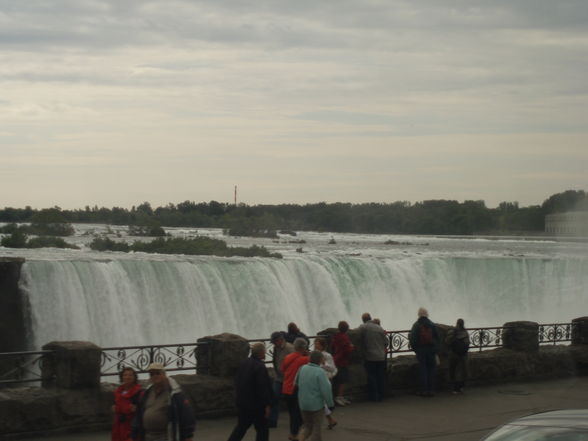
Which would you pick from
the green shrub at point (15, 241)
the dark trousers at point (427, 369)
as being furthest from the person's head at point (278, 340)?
the green shrub at point (15, 241)

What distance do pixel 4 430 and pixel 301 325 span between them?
22414mm

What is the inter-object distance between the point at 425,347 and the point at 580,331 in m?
5.65

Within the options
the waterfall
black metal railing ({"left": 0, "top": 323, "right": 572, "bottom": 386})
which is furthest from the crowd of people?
the waterfall

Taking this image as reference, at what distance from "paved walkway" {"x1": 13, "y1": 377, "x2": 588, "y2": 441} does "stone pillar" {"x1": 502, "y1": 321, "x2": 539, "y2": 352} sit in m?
0.74

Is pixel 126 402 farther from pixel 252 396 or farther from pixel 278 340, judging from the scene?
pixel 278 340

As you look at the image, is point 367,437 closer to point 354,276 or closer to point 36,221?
point 354,276

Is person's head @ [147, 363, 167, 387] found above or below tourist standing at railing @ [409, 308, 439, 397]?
above

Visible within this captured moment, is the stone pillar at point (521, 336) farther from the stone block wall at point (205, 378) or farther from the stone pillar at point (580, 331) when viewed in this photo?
the stone pillar at point (580, 331)

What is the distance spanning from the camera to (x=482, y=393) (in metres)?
16.1

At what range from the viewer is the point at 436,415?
13773 mm

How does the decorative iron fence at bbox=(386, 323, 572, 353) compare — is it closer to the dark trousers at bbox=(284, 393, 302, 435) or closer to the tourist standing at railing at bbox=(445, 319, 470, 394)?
the tourist standing at railing at bbox=(445, 319, 470, 394)

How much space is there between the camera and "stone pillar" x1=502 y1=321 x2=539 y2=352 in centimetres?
1758

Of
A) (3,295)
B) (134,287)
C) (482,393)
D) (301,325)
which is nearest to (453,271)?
(301,325)

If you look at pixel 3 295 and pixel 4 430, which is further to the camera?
pixel 3 295
